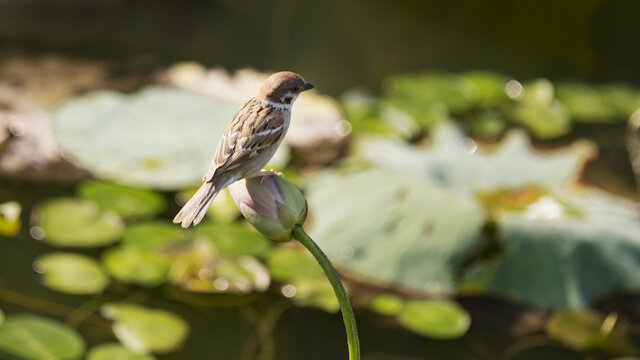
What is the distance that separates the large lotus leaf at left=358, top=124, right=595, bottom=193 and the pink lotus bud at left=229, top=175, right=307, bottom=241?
4.01 ft

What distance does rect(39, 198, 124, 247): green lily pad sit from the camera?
205 cm

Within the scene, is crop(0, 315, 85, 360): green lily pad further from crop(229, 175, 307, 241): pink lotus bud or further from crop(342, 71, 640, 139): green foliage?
crop(342, 71, 640, 139): green foliage

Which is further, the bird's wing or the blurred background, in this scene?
the blurred background

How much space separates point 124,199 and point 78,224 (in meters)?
0.13

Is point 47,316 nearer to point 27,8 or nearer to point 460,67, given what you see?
point 27,8

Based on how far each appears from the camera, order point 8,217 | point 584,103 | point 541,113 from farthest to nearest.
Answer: point 584,103
point 541,113
point 8,217

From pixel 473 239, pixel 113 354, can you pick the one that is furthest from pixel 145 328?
pixel 473 239

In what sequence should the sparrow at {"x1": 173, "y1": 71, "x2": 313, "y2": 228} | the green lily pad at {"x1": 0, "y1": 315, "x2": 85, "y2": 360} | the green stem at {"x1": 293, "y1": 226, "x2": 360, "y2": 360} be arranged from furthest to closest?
the green lily pad at {"x1": 0, "y1": 315, "x2": 85, "y2": 360}, the sparrow at {"x1": 173, "y1": 71, "x2": 313, "y2": 228}, the green stem at {"x1": 293, "y1": 226, "x2": 360, "y2": 360}

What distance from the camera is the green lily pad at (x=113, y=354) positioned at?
1.68 m

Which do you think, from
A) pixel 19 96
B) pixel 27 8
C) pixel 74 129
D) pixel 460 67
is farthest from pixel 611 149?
pixel 27 8

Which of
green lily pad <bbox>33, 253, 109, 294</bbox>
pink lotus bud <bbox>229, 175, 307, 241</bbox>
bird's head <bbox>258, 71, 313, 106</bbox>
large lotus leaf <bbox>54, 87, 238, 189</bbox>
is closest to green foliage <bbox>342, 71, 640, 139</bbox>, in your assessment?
large lotus leaf <bbox>54, 87, 238, 189</bbox>

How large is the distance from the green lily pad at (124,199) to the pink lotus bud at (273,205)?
1.21 meters

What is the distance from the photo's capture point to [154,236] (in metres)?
2.04

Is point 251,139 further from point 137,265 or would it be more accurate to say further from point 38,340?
point 137,265
